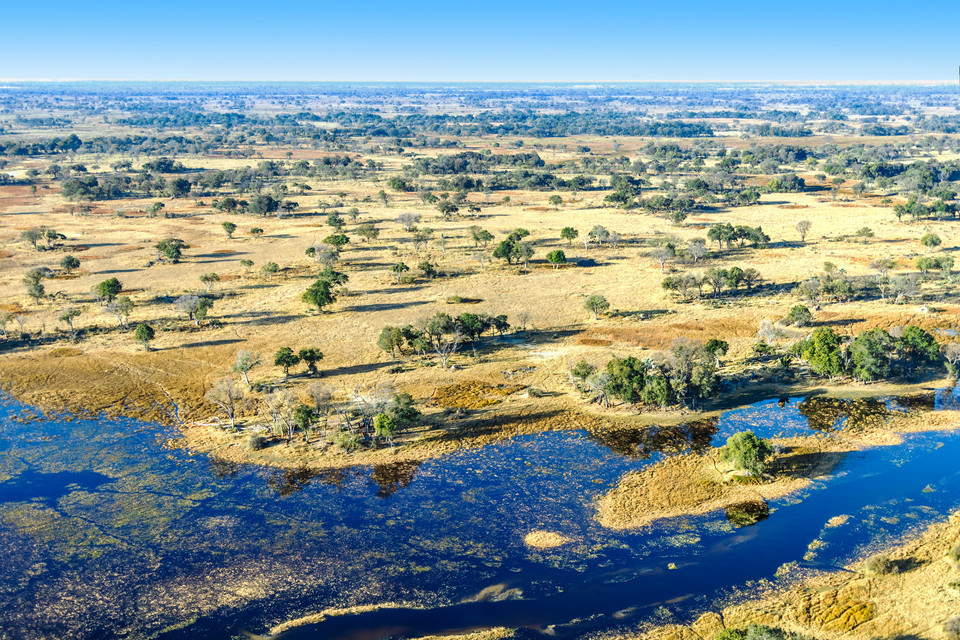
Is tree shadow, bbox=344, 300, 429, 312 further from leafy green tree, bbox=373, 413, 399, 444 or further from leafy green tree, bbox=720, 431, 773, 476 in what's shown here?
leafy green tree, bbox=720, 431, 773, 476

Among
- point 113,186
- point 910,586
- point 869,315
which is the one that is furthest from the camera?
point 113,186

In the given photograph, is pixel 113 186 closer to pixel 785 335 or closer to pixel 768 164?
pixel 785 335

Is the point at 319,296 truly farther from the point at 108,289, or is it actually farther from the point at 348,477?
the point at 348,477

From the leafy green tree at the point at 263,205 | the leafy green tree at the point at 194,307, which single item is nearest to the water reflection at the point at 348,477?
the leafy green tree at the point at 194,307

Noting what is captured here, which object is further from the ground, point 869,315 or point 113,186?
point 113,186

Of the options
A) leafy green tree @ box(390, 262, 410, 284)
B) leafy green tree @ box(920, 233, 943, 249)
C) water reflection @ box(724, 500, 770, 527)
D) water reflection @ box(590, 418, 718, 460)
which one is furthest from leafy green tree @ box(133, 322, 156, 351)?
leafy green tree @ box(920, 233, 943, 249)

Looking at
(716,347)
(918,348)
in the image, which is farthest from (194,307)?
(918,348)

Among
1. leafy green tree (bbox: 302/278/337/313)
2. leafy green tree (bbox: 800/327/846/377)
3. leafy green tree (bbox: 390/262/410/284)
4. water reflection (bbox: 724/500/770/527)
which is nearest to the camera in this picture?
water reflection (bbox: 724/500/770/527)

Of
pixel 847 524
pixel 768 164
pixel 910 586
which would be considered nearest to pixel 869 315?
pixel 847 524
